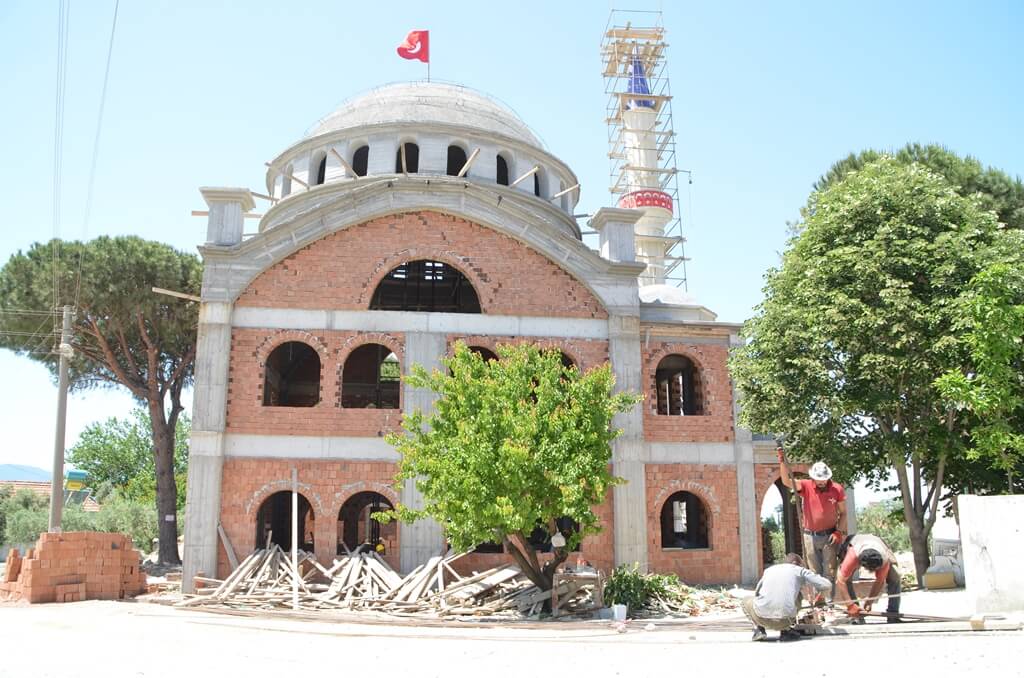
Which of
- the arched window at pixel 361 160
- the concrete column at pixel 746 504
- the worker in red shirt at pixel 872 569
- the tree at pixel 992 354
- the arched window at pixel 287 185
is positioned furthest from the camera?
the arched window at pixel 287 185

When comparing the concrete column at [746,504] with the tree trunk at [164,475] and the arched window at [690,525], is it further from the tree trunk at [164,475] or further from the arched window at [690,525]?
the tree trunk at [164,475]

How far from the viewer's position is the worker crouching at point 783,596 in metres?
9.59

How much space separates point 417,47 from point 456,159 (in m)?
5.56

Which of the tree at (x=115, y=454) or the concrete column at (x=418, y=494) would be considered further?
the tree at (x=115, y=454)

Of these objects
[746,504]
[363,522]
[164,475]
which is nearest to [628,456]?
[746,504]

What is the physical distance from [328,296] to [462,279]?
5.21 m

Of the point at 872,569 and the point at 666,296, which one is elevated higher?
the point at 666,296

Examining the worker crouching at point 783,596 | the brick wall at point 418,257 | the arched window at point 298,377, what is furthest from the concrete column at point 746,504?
the arched window at point 298,377

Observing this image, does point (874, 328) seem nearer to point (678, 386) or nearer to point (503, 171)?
point (678, 386)

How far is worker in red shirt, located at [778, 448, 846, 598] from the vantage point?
11.9 metres

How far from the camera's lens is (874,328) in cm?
1583

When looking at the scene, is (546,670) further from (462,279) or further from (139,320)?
(139,320)

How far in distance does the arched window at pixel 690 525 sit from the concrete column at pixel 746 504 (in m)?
0.91

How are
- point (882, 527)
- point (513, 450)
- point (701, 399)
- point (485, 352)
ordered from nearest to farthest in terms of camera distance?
point (513, 450), point (485, 352), point (701, 399), point (882, 527)
